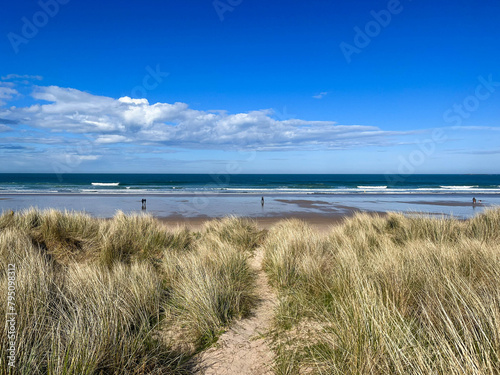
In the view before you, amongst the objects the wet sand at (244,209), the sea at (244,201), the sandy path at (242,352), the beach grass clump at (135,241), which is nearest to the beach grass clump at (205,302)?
the sandy path at (242,352)

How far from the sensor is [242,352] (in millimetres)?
3773

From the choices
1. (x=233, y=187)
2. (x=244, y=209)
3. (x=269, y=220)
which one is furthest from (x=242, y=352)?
(x=233, y=187)

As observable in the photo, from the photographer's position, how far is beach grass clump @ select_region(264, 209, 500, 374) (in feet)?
8.45

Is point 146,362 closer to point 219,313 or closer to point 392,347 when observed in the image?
point 219,313

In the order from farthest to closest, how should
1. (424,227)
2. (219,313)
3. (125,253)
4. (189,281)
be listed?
(424,227) → (125,253) → (189,281) → (219,313)

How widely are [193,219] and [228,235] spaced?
7841mm

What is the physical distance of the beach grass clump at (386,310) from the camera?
101 inches

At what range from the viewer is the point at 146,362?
10.3ft

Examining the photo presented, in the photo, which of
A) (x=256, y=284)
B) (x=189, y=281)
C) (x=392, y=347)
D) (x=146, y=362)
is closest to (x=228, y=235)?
(x=256, y=284)

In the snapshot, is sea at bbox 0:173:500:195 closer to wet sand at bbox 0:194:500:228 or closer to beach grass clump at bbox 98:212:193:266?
wet sand at bbox 0:194:500:228

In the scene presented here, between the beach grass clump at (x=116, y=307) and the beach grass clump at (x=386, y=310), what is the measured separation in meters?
0.91

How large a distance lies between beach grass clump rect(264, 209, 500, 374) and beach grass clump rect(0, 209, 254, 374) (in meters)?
0.91

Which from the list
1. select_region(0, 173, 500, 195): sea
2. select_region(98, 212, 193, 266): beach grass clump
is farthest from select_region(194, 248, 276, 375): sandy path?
select_region(0, 173, 500, 195): sea

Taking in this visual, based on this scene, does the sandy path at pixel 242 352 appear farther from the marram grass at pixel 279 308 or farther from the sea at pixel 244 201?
the sea at pixel 244 201
